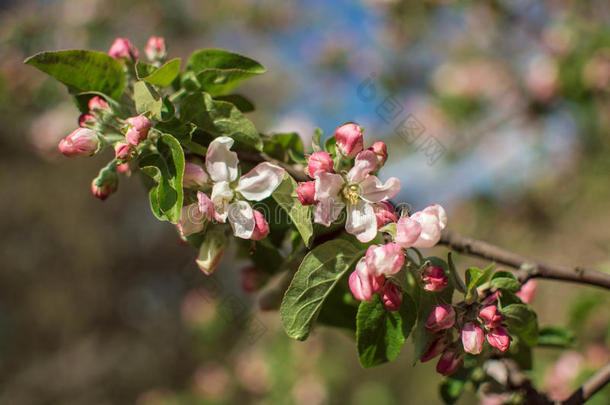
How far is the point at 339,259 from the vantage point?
2.35 feet

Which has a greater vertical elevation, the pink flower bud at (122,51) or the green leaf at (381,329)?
the pink flower bud at (122,51)

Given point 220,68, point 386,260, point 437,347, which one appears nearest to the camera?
point 386,260

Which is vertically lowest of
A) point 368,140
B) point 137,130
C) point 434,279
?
point 368,140

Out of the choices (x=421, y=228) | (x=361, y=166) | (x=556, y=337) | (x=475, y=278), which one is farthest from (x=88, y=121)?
(x=556, y=337)

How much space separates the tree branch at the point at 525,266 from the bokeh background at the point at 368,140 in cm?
56

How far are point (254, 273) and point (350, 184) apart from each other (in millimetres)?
366

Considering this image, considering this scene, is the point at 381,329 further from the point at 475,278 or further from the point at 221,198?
the point at 221,198

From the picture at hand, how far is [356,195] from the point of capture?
28.4 inches

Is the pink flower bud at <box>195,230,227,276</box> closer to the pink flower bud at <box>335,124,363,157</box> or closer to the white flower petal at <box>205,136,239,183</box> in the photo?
the white flower petal at <box>205,136,239,183</box>

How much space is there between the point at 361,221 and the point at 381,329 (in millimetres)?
172

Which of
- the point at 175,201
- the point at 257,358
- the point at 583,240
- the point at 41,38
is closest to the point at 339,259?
the point at 175,201

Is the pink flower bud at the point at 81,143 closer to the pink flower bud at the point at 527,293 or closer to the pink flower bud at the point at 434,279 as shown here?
the pink flower bud at the point at 434,279

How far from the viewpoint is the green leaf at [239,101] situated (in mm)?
891

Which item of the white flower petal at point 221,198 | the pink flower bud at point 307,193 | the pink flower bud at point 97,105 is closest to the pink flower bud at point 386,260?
the pink flower bud at point 307,193
